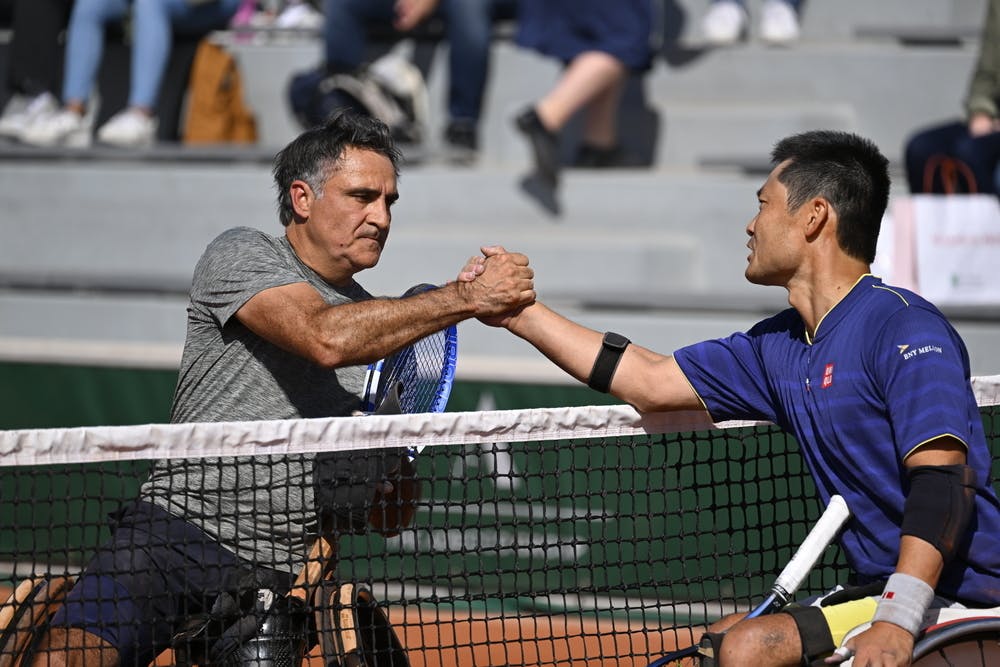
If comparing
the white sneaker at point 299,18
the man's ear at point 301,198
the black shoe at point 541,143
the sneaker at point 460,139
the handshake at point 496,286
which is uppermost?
the white sneaker at point 299,18

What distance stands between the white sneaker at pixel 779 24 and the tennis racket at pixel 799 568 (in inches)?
222

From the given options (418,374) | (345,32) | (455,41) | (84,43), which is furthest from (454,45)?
(418,374)

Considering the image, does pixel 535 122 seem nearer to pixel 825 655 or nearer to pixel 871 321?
pixel 871 321

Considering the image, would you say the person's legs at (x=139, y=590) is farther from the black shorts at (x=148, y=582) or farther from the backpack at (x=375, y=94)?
the backpack at (x=375, y=94)

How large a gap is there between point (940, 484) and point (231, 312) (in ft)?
5.95

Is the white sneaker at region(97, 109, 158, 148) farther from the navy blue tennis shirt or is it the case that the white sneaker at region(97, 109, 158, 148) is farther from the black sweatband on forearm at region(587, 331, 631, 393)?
the navy blue tennis shirt

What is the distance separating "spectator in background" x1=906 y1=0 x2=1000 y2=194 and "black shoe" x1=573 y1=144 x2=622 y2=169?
5.77 feet

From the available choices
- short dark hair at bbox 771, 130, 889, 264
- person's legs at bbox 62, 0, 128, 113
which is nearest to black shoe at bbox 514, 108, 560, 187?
person's legs at bbox 62, 0, 128, 113

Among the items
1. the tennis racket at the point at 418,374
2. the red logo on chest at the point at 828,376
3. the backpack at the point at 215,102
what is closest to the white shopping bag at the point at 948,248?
the tennis racket at the point at 418,374

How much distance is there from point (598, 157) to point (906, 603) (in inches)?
215

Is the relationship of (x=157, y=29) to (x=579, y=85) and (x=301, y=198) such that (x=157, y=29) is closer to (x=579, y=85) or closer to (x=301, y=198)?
(x=579, y=85)

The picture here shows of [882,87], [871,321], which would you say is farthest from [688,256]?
[871,321]

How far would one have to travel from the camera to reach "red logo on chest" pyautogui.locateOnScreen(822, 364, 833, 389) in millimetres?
3166

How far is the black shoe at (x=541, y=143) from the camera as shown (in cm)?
731
